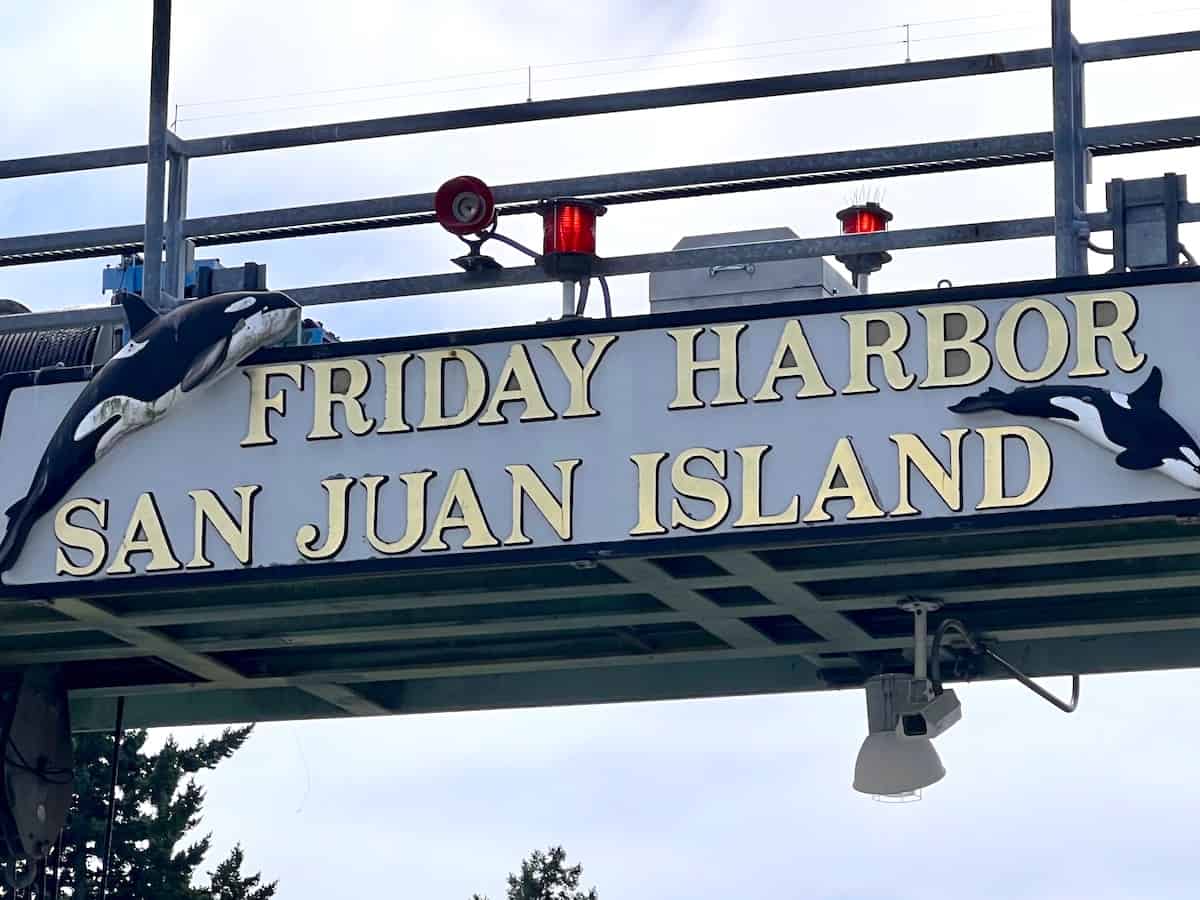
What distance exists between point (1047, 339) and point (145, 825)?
1350 inches

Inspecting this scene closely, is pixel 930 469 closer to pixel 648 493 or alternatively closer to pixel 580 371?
pixel 648 493

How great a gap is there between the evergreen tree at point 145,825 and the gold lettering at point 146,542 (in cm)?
2962

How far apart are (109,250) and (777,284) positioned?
464 centimetres

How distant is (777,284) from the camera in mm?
17859

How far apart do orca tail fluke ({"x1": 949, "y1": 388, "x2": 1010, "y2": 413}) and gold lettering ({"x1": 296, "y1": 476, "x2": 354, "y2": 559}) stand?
11.5 feet

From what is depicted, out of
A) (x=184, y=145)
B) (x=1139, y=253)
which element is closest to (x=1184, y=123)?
(x=1139, y=253)

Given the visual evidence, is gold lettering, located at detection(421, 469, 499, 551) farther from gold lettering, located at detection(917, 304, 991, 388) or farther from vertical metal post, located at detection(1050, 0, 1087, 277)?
vertical metal post, located at detection(1050, 0, 1087, 277)

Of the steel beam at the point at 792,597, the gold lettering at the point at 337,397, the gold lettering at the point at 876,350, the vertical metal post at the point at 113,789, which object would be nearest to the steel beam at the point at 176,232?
A: the gold lettering at the point at 337,397

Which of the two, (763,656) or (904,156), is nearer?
(904,156)

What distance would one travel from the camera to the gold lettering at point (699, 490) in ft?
54.6

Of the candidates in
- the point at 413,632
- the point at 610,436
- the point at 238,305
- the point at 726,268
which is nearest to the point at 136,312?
the point at 238,305

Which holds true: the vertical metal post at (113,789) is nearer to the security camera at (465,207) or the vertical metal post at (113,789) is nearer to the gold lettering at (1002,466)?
the security camera at (465,207)

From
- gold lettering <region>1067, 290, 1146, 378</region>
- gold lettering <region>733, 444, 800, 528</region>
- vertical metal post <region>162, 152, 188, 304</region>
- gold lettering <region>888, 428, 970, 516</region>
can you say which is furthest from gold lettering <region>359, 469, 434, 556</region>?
gold lettering <region>1067, 290, 1146, 378</region>

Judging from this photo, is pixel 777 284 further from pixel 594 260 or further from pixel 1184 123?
pixel 1184 123
